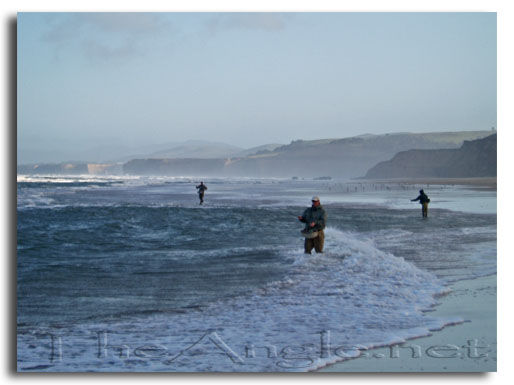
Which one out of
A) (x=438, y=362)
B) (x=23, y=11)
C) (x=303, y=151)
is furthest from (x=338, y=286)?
(x=303, y=151)

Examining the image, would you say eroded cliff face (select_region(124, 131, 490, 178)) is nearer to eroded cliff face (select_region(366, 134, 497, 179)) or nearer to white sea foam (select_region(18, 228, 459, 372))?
eroded cliff face (select_region(366, 134, 497, 179))

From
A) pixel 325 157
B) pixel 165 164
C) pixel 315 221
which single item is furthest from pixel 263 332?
pixel 165 164

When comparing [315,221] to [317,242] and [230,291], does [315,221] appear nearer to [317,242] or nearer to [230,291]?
[317,242]

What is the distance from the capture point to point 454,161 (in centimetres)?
1858

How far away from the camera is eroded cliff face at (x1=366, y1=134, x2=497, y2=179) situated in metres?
9.98

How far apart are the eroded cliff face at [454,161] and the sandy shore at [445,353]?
311 centimetres

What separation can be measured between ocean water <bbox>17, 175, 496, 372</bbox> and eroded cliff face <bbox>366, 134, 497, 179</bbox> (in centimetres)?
91

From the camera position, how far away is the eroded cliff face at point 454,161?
32.8 feet

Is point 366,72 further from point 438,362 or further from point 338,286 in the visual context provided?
point 438,362

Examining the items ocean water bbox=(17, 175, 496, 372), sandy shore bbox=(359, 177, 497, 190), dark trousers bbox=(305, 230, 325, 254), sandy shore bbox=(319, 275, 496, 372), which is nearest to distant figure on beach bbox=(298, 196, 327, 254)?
dark trousers bbox=(305, 230, 325, 254)

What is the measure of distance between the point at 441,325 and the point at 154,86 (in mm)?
5507

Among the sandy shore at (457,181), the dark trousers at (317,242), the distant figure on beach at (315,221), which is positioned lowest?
the dark trousers at (317,242)

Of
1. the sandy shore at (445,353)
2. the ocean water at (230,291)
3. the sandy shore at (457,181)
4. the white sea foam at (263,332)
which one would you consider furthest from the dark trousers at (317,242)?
the sandy shore at (445,353)

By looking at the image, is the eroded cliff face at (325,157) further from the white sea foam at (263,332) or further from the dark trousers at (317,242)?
the white sea foam at (263,332)
